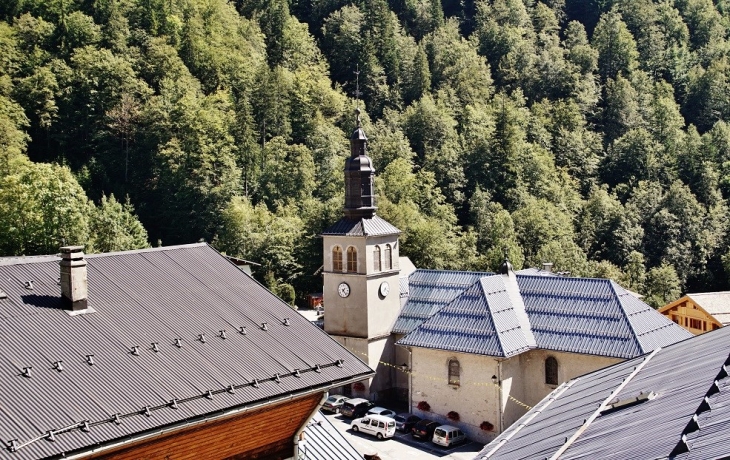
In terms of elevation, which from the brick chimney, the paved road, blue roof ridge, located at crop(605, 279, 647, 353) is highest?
the brick chimney

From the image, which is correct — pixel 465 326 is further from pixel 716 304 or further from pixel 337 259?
Result: pixel 716 304

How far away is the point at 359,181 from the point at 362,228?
2248 mm

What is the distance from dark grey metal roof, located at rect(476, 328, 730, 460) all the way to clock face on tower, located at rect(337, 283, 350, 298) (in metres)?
17.3

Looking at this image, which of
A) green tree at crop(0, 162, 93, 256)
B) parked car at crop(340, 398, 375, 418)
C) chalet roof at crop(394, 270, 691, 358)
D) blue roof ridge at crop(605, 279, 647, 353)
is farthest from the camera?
green tree at crop(0, 162, 93, 256)

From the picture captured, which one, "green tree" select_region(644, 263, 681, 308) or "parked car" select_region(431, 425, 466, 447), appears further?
"green tree" select_region(644, 263, 681, 308)

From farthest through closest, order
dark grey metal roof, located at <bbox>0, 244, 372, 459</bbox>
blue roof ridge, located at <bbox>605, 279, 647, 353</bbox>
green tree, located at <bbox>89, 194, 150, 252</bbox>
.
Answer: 1. green tree, located at <bbox>89, 194, 150, 252</bbox>
2. blue roof ridge, located at <bbox>605, 279, 647, 353</bbox>
3. dark grey metal roof, located at <bbox>0, 244, 372, 459</bbox>

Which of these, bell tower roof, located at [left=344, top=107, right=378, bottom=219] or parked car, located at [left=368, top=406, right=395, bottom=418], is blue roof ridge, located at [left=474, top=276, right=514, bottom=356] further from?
bell tower roof, located at [left=344, top=107, right=378, bottom=219]

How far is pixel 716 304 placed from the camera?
50.2m

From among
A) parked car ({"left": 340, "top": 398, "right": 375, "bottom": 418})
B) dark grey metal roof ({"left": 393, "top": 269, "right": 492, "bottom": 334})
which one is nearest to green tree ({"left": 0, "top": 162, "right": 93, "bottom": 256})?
dark grey metal roof ({"left": 393, "top": 269, "right": 492, "bottom": 334})

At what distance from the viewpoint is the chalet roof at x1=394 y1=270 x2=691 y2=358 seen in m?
31.9

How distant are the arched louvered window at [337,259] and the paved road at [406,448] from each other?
816 centimetres

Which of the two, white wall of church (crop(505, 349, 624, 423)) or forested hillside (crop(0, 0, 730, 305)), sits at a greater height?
forested hillside (crop(0, 0, 730, 305))

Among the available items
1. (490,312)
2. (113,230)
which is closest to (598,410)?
(490,312)

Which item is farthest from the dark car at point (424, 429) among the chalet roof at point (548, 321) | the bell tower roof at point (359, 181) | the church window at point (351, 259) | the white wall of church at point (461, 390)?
the bell tower roof at point (359, 181)
